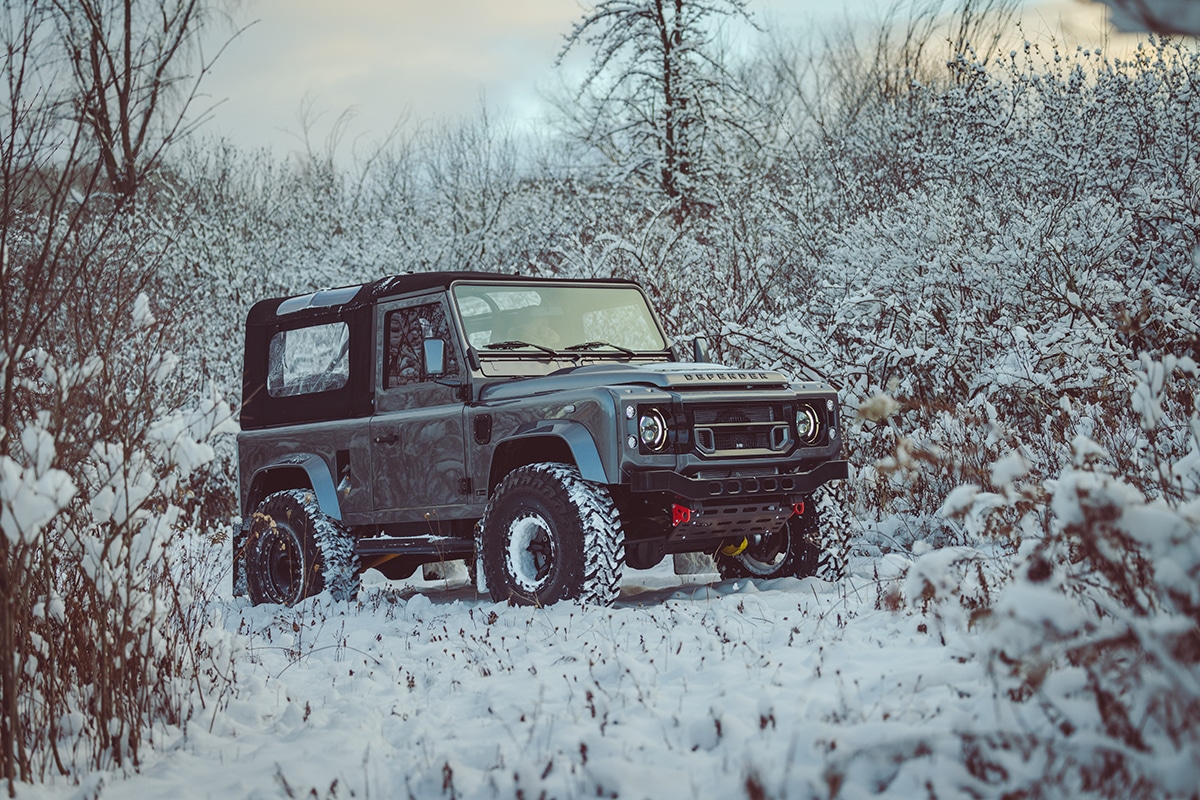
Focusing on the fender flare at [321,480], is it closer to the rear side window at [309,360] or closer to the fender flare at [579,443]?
the rear side window at [309,360]

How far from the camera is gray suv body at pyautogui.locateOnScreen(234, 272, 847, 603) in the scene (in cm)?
622

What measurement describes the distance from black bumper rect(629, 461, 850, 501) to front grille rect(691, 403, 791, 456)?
165 millimetres

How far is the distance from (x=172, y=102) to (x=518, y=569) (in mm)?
15606

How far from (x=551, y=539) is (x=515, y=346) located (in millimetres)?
1341

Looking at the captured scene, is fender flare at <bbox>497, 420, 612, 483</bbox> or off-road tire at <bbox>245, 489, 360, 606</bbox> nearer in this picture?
fender flare at <bbox>497, 420, 612, 483</bbox>

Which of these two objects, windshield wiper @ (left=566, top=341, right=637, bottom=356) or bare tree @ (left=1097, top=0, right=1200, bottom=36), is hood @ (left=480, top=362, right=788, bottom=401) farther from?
bare tree @ (left=1097, top=0, right=1200, bottom=36)

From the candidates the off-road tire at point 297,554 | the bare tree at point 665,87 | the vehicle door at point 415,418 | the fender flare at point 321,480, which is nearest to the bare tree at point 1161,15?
the vehicle door at point 415,418

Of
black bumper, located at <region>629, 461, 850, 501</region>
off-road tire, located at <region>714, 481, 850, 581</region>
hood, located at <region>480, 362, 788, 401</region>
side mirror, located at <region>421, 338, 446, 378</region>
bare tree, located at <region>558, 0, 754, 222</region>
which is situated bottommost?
off-road tire, located at <region>714, 481, 850, 581</region>

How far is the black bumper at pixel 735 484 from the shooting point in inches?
239

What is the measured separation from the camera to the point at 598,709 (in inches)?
173

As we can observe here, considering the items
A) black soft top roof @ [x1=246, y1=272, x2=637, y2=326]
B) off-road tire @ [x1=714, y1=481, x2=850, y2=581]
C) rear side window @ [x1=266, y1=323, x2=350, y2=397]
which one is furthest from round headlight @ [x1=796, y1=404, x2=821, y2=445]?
rear side window @ [x1=266, y1=323, x2=350, y2=397]

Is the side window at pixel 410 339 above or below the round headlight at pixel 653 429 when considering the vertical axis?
above

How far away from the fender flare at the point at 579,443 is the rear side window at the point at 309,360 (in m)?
1.99

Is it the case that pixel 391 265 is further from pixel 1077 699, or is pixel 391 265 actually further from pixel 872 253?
pixel 1077 699
